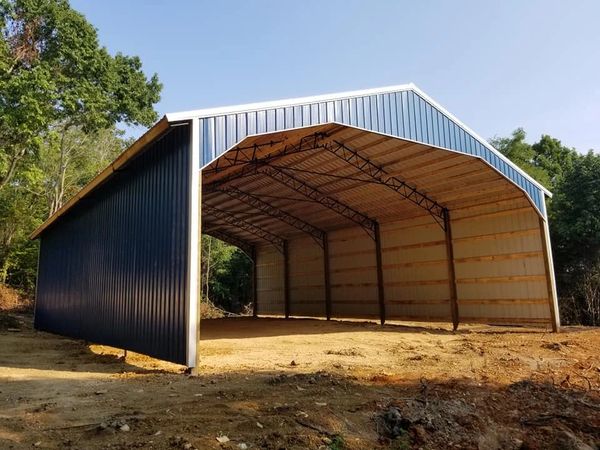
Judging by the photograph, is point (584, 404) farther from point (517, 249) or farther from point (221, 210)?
point (221, 210)

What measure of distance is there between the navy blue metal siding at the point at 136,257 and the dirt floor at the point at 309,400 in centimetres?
80

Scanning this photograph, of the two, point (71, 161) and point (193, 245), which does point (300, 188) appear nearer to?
point (193, 245)

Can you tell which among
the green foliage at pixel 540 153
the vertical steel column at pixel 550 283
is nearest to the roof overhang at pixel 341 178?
the vertical steel column at pixel 550 283

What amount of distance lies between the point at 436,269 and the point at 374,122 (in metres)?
9.15

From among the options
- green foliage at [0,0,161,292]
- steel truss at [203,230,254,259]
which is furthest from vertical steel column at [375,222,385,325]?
green foliage at [0,0,161,292]

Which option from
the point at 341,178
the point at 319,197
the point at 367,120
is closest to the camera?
the point at 367,120

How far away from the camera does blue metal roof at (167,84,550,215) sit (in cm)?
933

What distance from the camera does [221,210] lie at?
24.8 m

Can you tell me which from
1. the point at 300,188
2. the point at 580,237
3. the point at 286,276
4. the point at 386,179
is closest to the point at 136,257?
the point at 386,179

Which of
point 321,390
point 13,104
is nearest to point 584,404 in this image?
point 321,390

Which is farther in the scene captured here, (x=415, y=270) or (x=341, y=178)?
(x=415, y=270)

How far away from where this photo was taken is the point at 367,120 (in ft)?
39.7

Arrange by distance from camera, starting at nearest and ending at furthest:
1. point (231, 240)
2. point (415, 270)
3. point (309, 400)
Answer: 1. point (309, 400)
2. point (415, 270)
3. point (231, 240)

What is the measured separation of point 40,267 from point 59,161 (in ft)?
43.3
